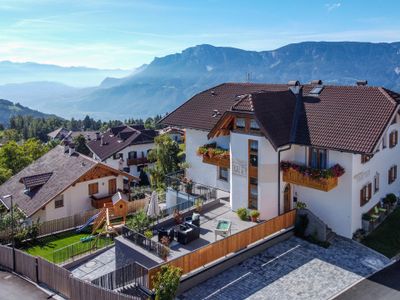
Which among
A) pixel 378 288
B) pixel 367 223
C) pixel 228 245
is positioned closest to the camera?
pixel 378 288

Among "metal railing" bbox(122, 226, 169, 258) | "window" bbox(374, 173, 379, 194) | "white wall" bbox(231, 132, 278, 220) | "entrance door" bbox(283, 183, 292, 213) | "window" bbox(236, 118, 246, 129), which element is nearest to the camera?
"metal railing" bbox(122, 226, 169, 258)

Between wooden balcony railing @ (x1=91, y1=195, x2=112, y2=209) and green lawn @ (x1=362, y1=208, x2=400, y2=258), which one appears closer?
green lawn @ (x1=362, y1=208, x2=400, y2=258)

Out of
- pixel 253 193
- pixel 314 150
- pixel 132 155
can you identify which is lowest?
pixel 132 155

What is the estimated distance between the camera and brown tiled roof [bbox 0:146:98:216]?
1426 inches

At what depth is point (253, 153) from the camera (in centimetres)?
2722

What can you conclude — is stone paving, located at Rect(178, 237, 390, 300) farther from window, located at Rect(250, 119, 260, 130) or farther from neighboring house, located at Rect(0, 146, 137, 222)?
neighboring house, located at Rect(0, 146, 137, 222)

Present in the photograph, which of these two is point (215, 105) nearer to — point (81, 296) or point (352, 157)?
point (352, 157)

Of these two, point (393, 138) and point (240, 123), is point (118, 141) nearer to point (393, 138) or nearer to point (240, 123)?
point (240, 123)

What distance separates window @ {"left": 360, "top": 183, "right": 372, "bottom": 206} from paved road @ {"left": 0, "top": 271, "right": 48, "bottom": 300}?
18.3 meters

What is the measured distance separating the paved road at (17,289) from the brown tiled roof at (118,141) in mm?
49431

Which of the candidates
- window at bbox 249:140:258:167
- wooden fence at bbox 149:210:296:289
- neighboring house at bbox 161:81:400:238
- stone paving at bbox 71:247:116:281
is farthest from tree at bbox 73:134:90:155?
wooden fence at bbox 149:210:296:289

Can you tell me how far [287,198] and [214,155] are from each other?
6.22 m

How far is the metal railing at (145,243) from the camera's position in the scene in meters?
20.8

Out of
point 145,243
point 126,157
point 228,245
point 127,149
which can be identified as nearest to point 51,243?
point 145,243
